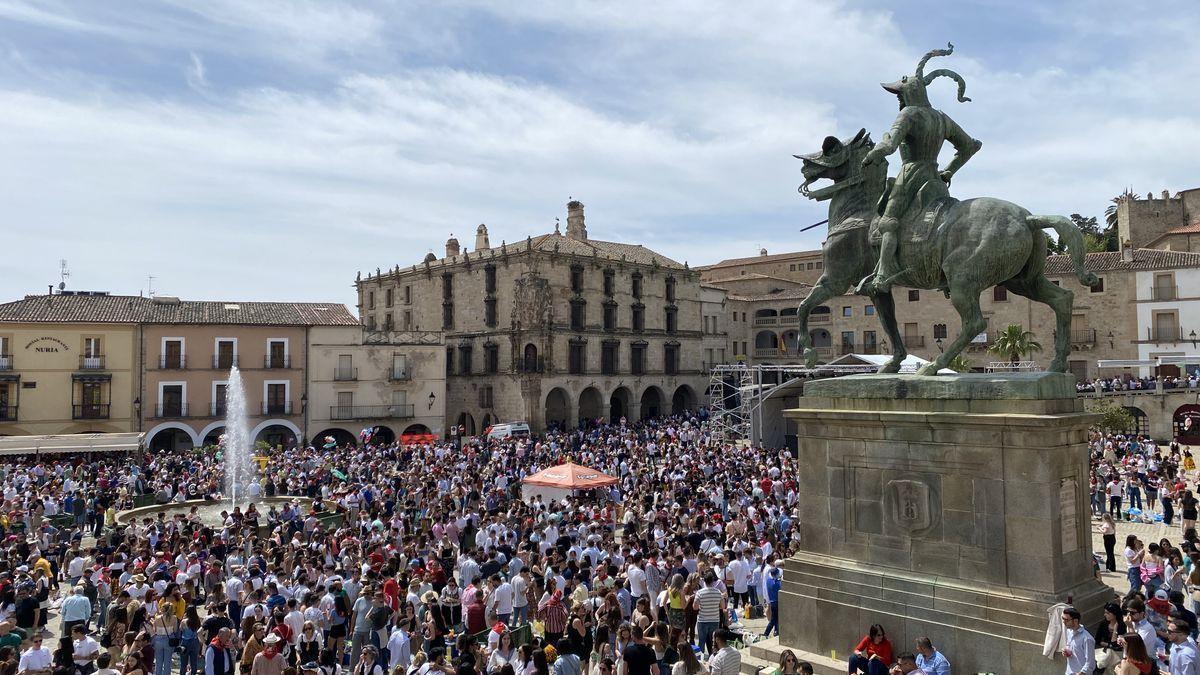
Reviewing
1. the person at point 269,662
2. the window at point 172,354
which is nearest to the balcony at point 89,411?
the window at point 172,354

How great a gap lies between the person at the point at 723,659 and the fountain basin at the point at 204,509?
49.5 feet

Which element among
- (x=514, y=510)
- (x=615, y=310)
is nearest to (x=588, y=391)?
(x=615, y=310)

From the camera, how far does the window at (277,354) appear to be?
40.7m

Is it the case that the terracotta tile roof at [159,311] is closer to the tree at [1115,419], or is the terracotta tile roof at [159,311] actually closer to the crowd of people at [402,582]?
the crowd of people at [402,582]

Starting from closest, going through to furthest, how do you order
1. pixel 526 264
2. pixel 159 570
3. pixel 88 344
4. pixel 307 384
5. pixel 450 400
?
pixel 159 570
pixel 88 344
pixel 307 384
pixel 526 264
pixel 450 400

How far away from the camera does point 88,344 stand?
123 ft

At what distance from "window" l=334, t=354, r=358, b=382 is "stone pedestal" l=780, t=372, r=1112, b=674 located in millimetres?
35946

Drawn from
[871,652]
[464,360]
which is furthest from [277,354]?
[871,652]

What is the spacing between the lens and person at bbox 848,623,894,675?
25.7ft

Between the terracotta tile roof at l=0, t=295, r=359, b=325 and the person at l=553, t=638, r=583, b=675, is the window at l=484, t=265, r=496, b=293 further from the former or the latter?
the person at l=553, t=638, r=583, b=675

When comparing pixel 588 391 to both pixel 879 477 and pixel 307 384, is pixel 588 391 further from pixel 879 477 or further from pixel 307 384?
pixel 879 477

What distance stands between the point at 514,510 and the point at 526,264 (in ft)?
98.8

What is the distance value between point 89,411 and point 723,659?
37917 millimetres

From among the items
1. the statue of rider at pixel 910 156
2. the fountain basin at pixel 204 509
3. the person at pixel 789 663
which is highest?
the statue of rider at pixel 910 156
